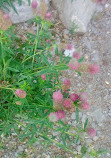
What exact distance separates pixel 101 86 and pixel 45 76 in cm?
158

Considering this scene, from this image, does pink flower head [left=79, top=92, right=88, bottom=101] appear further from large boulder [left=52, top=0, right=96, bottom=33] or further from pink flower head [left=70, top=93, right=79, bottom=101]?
large boulder [left=52, top=0, right=96, bottom=33]

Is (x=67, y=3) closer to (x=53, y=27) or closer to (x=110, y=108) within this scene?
(x=53, y=27)

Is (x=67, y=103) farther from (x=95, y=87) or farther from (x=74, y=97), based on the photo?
(x=95, y=87)

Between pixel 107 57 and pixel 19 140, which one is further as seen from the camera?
pixel 107 57

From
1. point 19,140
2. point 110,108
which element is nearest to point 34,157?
point 19,140

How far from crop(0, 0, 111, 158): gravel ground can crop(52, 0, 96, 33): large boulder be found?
0.14 m

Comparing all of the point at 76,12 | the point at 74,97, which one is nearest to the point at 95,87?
the point at 76,12

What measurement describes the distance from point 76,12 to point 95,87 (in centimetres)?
114

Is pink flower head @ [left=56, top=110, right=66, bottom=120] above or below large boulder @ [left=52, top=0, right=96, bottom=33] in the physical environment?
below

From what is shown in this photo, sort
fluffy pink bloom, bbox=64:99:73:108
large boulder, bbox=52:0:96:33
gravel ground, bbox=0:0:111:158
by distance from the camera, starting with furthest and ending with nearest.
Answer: large boulder, bbox=52:0:96:33, gravel ground, bbox=0:0:111:158, fluffy pink bloom, bbox=64:99:73:108

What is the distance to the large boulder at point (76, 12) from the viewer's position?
3.15m

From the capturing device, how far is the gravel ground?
2602mm

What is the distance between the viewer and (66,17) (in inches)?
127

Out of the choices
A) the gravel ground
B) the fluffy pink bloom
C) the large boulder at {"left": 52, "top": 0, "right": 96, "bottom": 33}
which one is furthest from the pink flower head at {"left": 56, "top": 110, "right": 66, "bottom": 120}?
the large boulder at {"left": 52, "top": 0, "right": 96, "bottom": 33}
